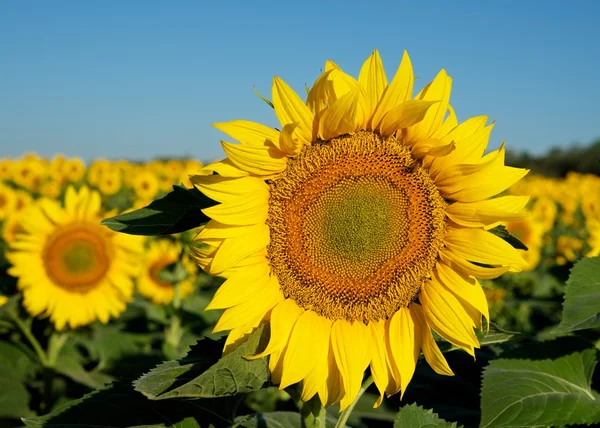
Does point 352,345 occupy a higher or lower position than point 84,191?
lower

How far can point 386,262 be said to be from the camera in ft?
6.20

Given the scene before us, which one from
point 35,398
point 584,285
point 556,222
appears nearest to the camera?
point 584,285

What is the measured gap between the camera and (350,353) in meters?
1.83

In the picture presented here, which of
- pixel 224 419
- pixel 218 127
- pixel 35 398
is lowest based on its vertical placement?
pixel 35 398

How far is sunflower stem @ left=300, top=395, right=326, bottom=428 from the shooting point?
6.17 feet

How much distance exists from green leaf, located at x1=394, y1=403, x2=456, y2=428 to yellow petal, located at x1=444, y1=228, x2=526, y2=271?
1.43ft

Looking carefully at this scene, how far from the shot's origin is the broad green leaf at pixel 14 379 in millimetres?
4086

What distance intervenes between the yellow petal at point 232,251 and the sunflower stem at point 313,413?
1.48ft

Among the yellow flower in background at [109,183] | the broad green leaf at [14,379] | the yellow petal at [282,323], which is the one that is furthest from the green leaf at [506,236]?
the yellow flower in background at [109,183]

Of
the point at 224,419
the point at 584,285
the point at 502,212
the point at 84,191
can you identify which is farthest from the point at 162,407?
the point at 84,191

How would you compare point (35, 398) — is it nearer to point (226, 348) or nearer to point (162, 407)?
point (162, 407)

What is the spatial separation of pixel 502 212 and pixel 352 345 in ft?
1.74

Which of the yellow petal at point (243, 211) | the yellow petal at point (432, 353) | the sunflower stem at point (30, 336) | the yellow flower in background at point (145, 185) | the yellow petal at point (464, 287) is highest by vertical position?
the yellow flower in background at point (145, 185)

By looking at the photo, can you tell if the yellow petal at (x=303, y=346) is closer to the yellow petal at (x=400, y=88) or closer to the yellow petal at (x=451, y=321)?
the yellow petal at (x=451, y=321)
